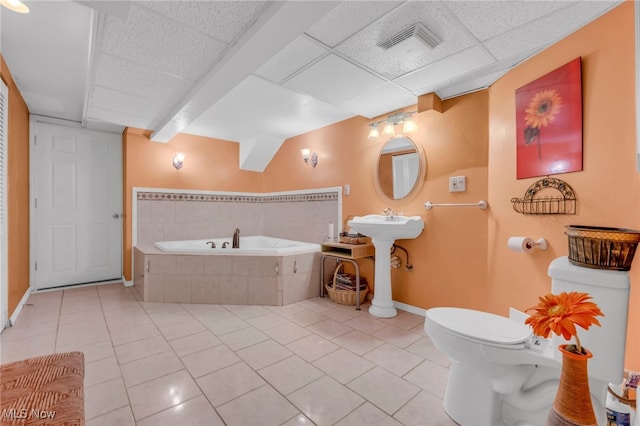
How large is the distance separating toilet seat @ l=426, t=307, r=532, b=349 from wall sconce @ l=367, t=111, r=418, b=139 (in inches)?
67.5

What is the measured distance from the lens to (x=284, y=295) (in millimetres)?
2980

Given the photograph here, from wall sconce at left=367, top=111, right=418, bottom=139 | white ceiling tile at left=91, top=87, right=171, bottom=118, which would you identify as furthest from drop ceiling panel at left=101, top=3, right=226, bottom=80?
wall sconce at left=367, top=111, right=418, bottom=139

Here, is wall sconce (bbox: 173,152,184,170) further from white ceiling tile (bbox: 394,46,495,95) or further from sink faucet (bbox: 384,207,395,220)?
white ceiling tile (bbox: 394,46,495,95)

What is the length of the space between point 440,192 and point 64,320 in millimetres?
3518

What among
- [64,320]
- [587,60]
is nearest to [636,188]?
[587,60]

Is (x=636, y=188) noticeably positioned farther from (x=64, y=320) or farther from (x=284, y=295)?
(x=64, y=320)

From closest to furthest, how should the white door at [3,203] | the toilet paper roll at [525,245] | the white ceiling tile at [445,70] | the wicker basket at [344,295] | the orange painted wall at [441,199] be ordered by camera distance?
1. the toilet paper roll at [525,245]
2. the white ceiling tile at [445,70]
3. the white door at [3,203]
4. the orange painted wall at [441,199]
5. the wicker basket at [344,295]

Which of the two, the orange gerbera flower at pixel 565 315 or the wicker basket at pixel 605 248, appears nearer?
the orange gerbera flower at pixel 565 315

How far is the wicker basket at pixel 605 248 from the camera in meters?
1.03

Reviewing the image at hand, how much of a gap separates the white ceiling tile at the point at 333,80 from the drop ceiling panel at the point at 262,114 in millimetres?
295

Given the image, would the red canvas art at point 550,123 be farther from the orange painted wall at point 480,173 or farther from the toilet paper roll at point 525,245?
the toilet paper roll at point 525,245

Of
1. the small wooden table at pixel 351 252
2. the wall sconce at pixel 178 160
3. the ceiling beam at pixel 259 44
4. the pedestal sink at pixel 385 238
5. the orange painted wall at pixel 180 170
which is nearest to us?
the ceiling beam at pixel 259 44

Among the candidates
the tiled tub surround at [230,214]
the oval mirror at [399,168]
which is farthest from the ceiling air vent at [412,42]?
the tiled tub surround at [230,214]

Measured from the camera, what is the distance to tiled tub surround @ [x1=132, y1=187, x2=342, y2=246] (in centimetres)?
368
